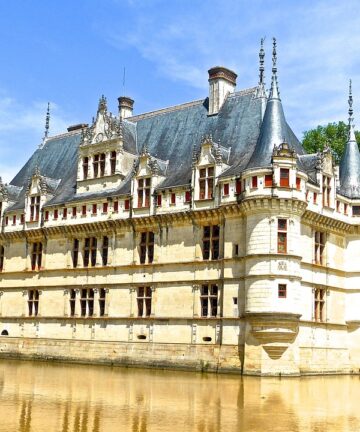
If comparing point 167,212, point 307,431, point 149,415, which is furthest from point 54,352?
point 307,431

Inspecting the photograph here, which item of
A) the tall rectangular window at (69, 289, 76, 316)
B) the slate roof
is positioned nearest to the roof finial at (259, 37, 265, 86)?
the slate roof

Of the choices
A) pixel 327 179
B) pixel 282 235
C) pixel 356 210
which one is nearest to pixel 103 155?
pixel 327 179

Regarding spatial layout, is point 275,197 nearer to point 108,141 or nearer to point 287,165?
point 287,165

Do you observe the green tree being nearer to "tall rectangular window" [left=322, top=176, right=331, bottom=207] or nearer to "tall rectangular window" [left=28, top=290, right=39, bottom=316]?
"tall rectangular window" [left=322, top=176, right=331, bottom=207]

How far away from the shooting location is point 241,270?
33.5 meters

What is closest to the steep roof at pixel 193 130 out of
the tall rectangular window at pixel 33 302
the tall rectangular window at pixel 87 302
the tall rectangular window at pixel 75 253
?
the tall rectangular window at pixel 75 253

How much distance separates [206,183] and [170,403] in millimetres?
17612

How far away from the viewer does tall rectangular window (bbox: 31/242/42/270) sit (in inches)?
1718

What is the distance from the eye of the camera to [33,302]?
142 ft

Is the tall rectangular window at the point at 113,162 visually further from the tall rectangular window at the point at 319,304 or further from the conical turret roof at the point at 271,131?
the tall rectangular window at the point at 319,304

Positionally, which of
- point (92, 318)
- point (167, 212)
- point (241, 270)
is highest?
point (167, 212)

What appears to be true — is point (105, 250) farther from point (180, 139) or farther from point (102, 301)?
point (180, 139)

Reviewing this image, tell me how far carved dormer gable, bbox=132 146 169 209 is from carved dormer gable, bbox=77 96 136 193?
1998 millimetres

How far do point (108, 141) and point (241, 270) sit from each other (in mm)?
12711
